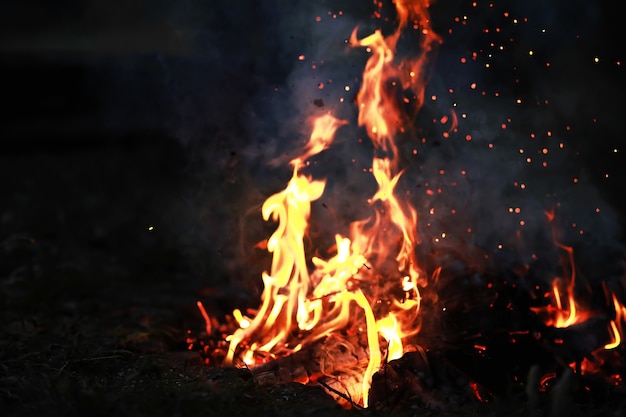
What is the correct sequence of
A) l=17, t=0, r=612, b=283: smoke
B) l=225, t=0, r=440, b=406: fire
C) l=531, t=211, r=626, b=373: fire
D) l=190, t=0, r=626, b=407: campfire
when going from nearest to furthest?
1. l=190, t=0, r=626, b=407: campfire
2. l=531, t=211, r=626, b=373: fire
3. l=225, t=0, r=440, b=406: fire
4. l=17, t=0, r=612, b=283: smoke

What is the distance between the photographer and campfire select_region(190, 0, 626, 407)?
4602 millimetres

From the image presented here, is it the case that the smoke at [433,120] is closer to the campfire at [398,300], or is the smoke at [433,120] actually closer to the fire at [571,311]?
the campfire at [398,300]

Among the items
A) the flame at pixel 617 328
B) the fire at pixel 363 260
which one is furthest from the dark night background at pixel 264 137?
the flame at pixel 617 328

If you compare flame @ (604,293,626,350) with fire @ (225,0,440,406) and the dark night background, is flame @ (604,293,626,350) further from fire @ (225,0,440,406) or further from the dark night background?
fire @ (225,0,440,406)

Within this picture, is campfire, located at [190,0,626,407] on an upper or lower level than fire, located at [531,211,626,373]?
upper

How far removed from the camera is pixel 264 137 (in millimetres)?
6199

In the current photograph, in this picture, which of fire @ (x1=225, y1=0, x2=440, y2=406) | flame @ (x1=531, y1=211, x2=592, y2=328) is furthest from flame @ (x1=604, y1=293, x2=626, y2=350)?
fire @ (x1=225, y1=0, x2=440, y2=406)

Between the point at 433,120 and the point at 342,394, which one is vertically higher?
the point at 433,120

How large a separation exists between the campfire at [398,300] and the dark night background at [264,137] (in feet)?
0.53

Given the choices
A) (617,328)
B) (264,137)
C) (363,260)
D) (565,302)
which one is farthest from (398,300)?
(264,137)

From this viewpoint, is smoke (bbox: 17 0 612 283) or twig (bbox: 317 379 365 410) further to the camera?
smoke (bbox: 17 0 612 283)

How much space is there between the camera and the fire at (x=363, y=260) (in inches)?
198

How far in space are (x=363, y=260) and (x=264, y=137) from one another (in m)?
1.41

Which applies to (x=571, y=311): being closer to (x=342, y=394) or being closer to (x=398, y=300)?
(x=398, y=300)
